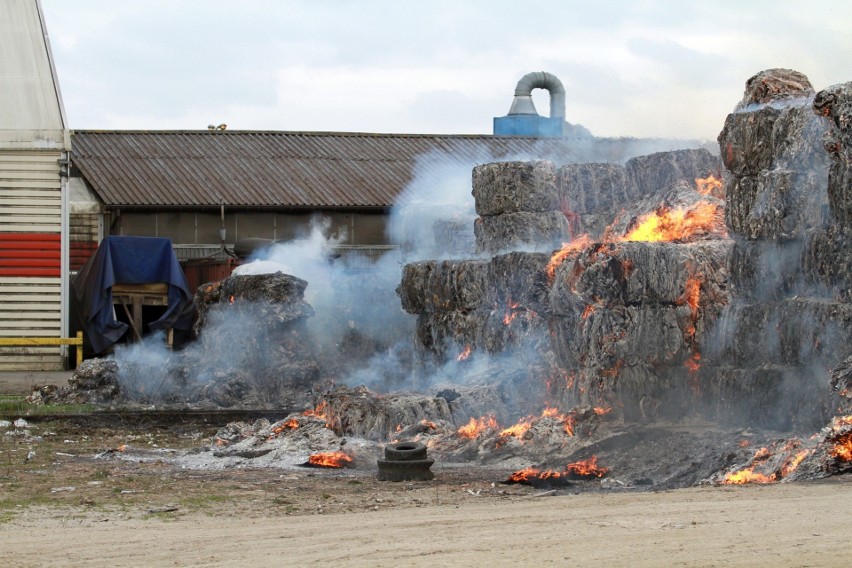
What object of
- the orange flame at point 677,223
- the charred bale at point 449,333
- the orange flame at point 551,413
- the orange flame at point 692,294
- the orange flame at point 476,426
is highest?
the orange flame at point 677,223

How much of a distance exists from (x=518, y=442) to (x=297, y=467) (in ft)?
9.48

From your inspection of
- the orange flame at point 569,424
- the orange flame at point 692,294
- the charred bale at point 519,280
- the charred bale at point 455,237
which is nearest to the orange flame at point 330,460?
the orange flame at point 569,424

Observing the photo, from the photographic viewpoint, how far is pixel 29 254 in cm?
2986

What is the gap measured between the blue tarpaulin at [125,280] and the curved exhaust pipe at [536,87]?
18653mm

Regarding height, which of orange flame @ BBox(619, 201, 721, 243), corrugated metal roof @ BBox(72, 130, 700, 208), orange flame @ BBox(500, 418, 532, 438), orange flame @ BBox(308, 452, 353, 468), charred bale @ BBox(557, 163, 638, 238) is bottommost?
orange flame @ BBox(308, 452, 353, 468)

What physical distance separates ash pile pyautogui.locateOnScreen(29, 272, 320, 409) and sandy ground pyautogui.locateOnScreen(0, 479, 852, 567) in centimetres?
1261

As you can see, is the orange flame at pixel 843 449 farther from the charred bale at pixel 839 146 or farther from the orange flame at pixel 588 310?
the orange flame at pixel 588 310

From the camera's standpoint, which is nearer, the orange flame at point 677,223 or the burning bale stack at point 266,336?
the orange flame at point 677,223

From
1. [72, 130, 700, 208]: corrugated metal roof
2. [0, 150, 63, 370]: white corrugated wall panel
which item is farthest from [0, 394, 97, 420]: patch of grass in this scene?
[72, 130, 700, 208]: corrugated metal roof

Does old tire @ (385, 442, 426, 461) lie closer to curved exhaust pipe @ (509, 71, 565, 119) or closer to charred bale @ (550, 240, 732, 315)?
charred bale @ (550, 240, 732, 315)

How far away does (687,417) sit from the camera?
55.2 feet

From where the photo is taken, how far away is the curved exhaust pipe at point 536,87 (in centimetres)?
4581

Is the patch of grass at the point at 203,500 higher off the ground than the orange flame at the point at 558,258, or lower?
lower

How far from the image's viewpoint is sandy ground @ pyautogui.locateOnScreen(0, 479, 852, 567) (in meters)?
9.05
